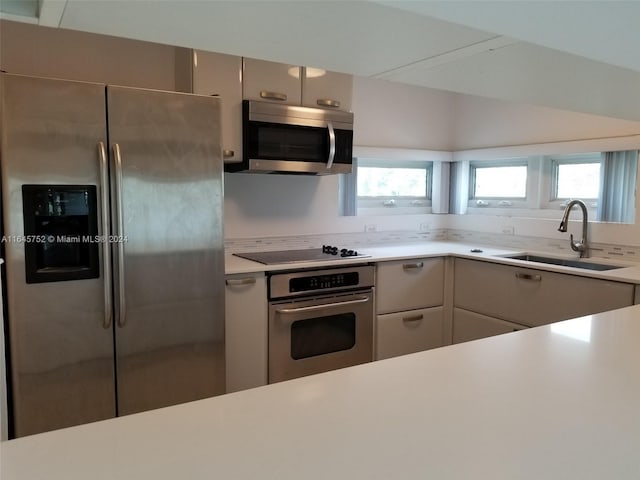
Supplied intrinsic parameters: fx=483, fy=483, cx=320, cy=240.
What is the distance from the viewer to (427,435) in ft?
2.54

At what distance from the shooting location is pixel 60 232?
195 cm

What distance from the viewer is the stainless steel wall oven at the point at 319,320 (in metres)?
2.60

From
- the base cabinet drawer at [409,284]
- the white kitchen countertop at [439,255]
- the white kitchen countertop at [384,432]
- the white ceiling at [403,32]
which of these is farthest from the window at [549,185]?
the white kitchen countertop at [384,432]

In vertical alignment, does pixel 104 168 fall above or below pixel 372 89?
below

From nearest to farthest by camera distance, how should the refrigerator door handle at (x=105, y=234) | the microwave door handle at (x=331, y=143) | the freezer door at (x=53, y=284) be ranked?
the freezer door at (x=53, y=284)
the refrigerator door handle at (x=105, y=234)
the microwave door handle at (x=331, y=143)

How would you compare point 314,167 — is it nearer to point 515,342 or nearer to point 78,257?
point 78,257

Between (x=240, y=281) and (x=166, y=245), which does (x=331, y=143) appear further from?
(x=166, y=245)

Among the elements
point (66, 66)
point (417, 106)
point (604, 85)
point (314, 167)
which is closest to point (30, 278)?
point (66, 66)

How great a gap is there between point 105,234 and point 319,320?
1.25 meters

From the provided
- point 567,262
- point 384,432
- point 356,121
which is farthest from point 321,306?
point 384,432

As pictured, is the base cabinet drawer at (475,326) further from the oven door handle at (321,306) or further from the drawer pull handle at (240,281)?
the drawer pull handle at (240,281)

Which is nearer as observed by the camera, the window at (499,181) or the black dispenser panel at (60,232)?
the black dispenser panel at (60,232)

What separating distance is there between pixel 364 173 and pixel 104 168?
7.17 ft

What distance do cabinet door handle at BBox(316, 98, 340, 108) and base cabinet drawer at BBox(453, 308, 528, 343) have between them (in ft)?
5.11
